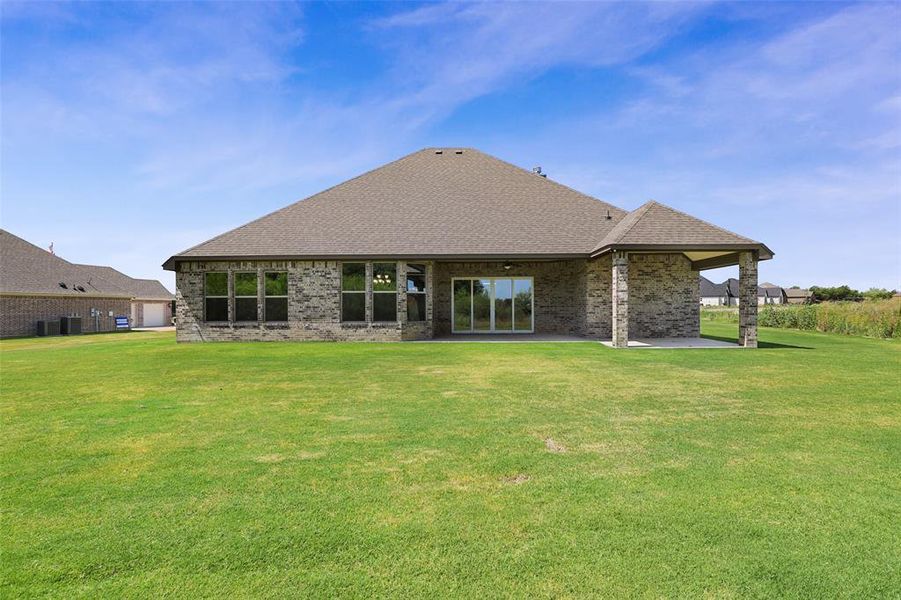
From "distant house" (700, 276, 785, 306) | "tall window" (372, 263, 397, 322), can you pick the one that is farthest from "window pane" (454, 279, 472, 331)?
"distant house" (700, 276, 785, 306)

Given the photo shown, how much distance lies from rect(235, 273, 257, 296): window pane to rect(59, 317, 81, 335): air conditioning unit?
16.4m

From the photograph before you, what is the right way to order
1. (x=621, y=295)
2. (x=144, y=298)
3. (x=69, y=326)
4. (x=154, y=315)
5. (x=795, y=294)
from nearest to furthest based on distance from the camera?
(x=621, y=295), (x=69, y=326), (x=144, y=298), (x=154, y=315), (x=795, y=294)

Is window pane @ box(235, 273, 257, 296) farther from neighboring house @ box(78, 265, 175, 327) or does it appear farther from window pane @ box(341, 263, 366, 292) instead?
neighboring house @ box(78, 265, 175, 327)

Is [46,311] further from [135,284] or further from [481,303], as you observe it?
[481,303]

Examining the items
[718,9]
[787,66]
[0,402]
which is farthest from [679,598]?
[787,66]

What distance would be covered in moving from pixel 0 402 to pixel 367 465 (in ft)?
23.1

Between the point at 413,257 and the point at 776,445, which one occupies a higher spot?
the point at 413,257

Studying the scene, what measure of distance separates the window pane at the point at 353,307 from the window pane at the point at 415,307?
175cm

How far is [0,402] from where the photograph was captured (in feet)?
23.6

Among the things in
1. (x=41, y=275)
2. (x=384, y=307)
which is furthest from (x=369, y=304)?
(x=41, y=275)

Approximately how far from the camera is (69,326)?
2620 centimetres

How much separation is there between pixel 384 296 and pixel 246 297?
553 cm

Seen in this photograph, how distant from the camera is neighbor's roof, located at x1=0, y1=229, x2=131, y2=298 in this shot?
24859mm

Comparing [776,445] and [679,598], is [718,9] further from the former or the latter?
[679,598]
